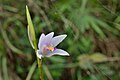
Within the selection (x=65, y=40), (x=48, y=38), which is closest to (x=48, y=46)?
(x=48, y=38)

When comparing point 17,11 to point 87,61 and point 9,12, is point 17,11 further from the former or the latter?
point 87,61

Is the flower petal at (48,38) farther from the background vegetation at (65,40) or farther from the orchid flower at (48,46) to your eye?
the background vegetation at (65,40)

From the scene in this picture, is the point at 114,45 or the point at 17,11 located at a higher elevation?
the point at 17,11

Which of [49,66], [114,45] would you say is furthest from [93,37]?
[49,66]

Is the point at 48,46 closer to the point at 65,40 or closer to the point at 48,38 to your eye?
the point at 48,38

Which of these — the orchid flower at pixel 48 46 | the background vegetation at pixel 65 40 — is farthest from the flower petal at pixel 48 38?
the background vegetation at pixel 65 40

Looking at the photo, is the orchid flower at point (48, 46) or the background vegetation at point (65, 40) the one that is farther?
A: the background vegetation at point (65, 40)

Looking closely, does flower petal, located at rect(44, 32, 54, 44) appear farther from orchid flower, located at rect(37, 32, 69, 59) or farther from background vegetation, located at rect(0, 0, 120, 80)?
background vegetation, located at rect(0, 0, 120, 80)

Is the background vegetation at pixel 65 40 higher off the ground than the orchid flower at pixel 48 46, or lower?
lower
